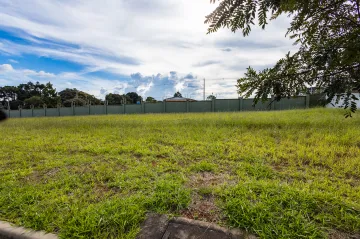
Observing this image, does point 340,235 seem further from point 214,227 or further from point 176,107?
point 176,107

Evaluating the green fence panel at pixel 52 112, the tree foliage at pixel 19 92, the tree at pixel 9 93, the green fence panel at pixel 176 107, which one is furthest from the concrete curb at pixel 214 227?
the tree at pixel 9 93

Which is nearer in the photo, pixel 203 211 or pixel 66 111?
pixel 203 211

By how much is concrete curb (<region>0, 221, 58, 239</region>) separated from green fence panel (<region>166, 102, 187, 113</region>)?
54.9 ft

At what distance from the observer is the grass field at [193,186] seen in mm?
1615

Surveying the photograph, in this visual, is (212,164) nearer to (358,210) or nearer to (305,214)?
(305,214)

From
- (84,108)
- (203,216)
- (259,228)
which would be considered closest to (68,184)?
(203,216)

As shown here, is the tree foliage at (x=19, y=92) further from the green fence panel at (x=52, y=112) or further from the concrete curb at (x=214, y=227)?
the concrete curb at (x=214, y=227)

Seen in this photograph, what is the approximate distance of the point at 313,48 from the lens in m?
1.53

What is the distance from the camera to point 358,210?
165 cm

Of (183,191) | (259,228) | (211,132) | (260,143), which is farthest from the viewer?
(211,132)

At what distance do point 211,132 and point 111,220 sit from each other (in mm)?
3487

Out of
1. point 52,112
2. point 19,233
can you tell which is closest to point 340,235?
point 19,233

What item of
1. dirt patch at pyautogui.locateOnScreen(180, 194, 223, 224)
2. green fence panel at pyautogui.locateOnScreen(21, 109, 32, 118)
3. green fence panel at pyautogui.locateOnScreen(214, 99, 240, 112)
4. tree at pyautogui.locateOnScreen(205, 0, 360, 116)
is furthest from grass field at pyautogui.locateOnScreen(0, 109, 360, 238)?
green fence panel at pyautogui.locateOnScreen(21, 109, 32, 118)

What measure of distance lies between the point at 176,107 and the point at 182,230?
1721cm
